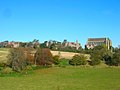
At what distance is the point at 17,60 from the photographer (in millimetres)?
85312

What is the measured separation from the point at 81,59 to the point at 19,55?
25.9 metres

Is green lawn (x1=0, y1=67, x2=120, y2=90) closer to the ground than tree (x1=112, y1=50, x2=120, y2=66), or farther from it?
closer to the ground

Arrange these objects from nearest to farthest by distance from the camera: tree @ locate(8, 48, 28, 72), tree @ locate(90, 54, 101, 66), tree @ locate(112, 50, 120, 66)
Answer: tree @ locate(8, 48, 28, 72) < tree @ locate(112, 50, 120, 66) < tree @ locate(90, 54, 101, 66)

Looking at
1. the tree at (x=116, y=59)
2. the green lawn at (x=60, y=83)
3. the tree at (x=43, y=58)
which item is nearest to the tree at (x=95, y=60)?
the tree at (x=116, y=59)

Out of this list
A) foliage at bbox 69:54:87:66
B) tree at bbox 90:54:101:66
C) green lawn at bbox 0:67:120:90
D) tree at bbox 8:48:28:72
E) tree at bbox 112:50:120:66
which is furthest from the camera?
tree at bbox 90:54:101:66

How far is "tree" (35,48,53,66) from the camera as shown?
10100 centimetres

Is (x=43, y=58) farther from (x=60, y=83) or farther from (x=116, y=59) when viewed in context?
(x=60, y=83)

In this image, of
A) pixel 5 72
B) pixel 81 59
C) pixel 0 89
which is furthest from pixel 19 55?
pixel 0 89

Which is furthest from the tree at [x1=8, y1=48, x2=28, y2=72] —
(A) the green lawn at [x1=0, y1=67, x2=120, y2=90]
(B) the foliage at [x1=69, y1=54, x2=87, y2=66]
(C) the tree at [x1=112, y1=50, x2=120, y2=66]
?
(C) the tree at [x1=112, y1=50, x2=120, y2=66]

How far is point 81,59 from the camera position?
102375 mm

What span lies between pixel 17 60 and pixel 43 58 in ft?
59.6

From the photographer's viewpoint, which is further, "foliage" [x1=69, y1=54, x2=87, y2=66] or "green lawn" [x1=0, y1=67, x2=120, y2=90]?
"foliage" [x1=69, y1=54, x2=87, y2=66]

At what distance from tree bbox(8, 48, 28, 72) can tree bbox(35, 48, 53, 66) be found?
47.5 feet

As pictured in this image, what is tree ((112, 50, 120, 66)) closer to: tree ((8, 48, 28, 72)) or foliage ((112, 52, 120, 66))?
foliage ((112, 52, 120, 66))
